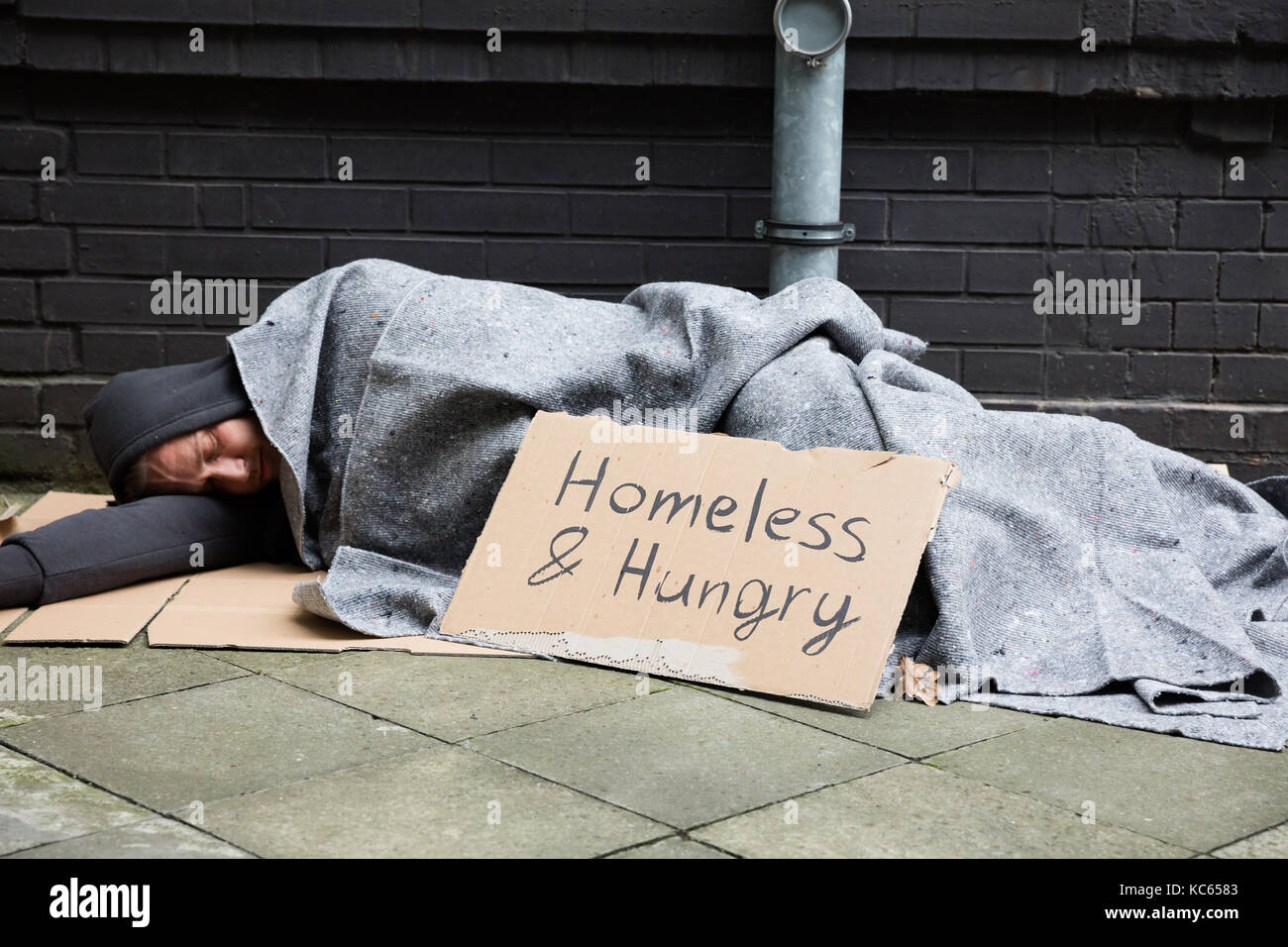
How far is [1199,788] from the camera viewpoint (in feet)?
6.32

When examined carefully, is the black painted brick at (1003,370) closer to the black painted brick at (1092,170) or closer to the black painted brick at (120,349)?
the black painted brick at (1092,170)

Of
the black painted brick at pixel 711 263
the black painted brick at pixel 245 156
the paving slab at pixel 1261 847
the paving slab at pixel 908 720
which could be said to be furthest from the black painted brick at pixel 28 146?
the paving slab at pixel 1261 847

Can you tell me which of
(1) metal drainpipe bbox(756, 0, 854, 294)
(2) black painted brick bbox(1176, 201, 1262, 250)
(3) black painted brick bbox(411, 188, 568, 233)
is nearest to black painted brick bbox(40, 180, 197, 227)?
(3) black painted brick bbox(411, 188, 568, 233)

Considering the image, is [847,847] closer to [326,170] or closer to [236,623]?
[236,623]

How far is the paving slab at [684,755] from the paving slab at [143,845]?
0.46 m

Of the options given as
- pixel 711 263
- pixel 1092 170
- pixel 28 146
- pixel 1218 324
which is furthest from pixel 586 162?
pixel 1218 324

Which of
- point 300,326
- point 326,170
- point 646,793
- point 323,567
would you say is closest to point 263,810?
point 646,793

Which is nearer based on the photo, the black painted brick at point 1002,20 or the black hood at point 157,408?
the black hood at point 157,408

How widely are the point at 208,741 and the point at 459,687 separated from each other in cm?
44

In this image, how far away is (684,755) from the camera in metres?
2.02

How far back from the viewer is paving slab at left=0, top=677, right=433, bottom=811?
6.23 feet

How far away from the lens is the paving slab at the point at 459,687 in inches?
85.4

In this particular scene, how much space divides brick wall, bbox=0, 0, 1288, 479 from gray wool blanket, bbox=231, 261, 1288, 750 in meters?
0.83

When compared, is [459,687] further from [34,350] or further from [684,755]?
[34,350]
